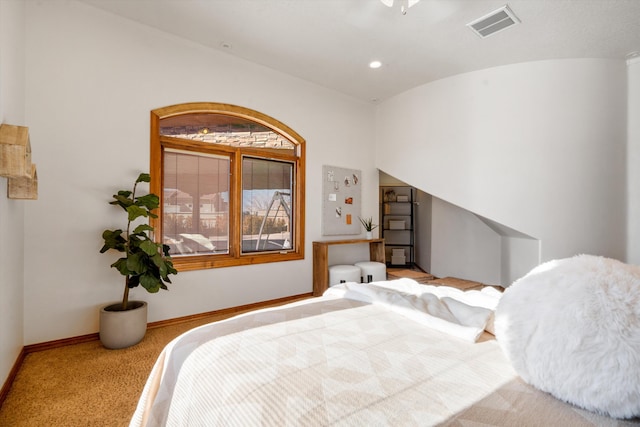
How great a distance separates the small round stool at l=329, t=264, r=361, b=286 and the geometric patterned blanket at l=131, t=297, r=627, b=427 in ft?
8.56

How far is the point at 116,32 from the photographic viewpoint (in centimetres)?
277

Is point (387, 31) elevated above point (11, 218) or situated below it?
above

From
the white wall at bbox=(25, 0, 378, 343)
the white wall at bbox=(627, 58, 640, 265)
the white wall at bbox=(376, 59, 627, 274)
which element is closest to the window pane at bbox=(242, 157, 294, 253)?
the white wall at bbox=(25, 0, 378, 343)

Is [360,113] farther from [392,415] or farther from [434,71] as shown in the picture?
[392,415]

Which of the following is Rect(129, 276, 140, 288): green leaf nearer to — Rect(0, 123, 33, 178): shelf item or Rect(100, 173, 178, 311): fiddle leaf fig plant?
Rect(100, 173, 178, 311): fiddle leaf fig plant

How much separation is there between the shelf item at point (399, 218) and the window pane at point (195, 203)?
4.28 meters

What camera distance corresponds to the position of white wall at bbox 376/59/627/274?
11.0ft

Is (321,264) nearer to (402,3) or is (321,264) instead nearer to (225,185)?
(225,185)

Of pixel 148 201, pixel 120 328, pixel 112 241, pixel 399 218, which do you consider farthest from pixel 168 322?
pixel 399 218

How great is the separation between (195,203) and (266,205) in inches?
35.1

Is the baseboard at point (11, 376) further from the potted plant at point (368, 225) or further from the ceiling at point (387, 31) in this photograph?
the potted plant at point (368, 225)

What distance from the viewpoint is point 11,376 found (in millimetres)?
1976

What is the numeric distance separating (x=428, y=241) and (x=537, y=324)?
5.41 metres

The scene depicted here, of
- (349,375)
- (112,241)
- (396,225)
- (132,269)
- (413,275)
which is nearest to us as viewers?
(349,375)
